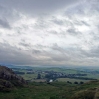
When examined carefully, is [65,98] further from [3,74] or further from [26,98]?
[3,74]

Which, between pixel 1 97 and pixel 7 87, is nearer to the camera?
pixel 1 97

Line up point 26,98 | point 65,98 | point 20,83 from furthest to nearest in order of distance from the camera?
point 20,83 < point 26,98 < point 65,98

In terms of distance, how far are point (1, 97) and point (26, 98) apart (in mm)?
11710

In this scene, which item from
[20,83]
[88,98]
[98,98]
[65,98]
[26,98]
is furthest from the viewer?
[20,83]

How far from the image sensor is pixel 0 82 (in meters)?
100

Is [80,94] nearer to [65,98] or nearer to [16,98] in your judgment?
[65,98]

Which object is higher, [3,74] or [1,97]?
[3,74]

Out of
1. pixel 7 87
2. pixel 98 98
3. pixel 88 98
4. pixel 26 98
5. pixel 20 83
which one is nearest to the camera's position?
pixel 98 98

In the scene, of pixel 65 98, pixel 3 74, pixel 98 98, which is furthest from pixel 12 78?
pixel 98 98

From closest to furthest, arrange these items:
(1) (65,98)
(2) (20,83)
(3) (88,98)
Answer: (3) (88,98)
(1) (65,98)
(2) (20,83)

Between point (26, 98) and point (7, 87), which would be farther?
point (7, 87)

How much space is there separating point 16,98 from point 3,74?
46098 mm

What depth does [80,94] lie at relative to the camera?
58.8 m

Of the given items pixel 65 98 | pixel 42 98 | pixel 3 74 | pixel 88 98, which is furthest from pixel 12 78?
pixel 88 98
